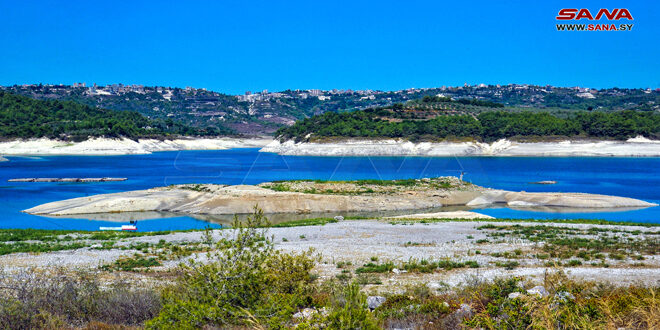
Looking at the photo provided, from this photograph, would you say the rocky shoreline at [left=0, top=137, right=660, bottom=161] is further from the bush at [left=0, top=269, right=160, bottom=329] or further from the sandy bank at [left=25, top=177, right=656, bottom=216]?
the bush at [left=0, top=269, right=160, bottom=329]

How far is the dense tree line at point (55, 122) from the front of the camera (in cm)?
14750

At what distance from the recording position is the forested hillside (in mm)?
130250

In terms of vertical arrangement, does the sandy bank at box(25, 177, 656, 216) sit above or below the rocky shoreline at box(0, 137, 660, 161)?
below

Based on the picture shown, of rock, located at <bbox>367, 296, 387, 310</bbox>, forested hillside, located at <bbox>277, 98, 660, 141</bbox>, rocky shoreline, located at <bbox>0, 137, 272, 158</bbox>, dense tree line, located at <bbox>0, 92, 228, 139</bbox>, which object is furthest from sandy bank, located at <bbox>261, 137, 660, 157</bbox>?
rock, located at <bbox>367, 296, 387, 310</bbox>

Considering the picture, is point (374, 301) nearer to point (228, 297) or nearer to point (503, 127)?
point (228, 297)

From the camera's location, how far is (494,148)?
130 m

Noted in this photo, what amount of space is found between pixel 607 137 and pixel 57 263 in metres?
135

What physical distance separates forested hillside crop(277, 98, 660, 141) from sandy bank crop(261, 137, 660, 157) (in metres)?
2.72

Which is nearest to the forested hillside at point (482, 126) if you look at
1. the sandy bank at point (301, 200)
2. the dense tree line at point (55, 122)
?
the dense tree line at point (55, 122)

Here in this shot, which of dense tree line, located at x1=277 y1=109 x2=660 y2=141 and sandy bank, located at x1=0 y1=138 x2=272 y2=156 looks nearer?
dense tree line, located at x1=277 y1=109 x2=660 y2=141

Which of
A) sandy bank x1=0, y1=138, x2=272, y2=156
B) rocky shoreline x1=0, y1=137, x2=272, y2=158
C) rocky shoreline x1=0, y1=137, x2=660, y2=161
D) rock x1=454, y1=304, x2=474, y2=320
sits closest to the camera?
rock x1=454, y1=304, x2=474, y2=320

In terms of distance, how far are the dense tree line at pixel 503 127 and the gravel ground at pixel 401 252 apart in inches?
4151

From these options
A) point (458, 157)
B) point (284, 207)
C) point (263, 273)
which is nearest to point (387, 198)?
point (284, 207)

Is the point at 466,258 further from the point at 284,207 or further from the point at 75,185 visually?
the point at 75,185
